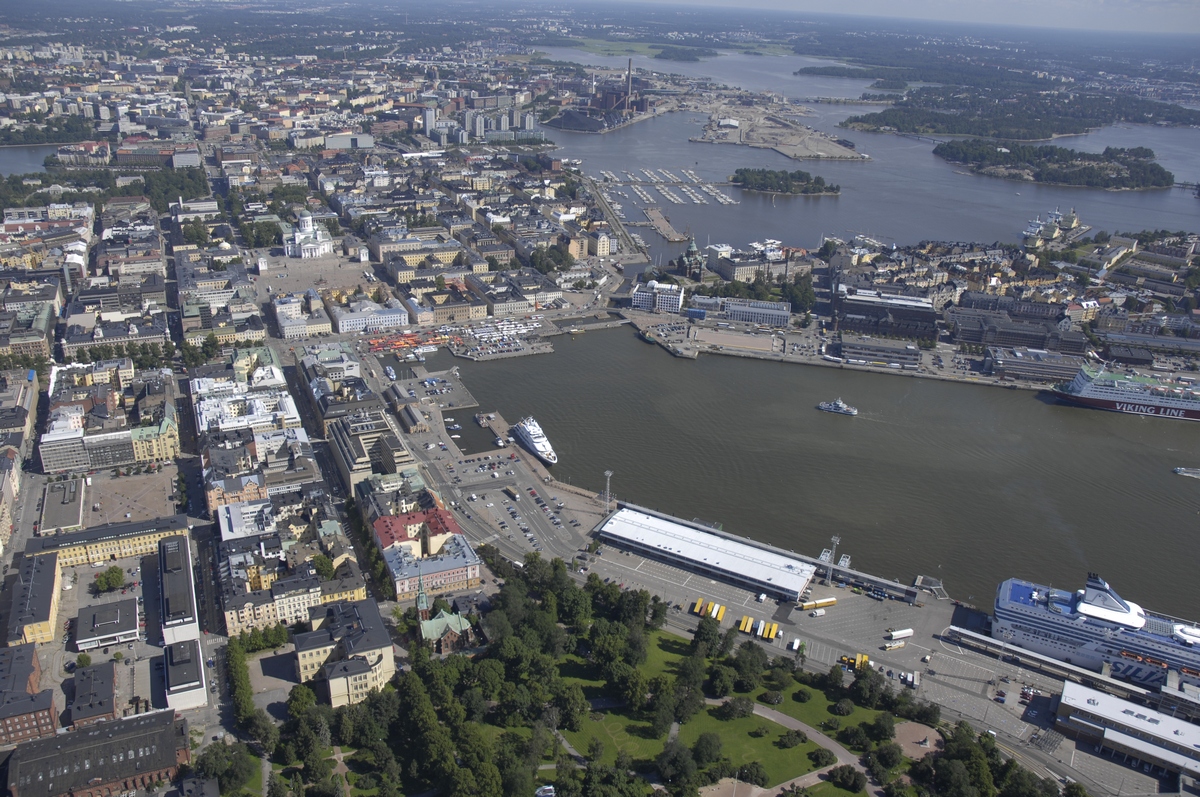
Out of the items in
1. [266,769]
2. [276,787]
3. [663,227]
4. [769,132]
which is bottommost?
[266,769]

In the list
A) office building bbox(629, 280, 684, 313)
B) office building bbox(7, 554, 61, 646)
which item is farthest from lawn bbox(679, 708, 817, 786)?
office building bbox(629, 280, 684, 313)

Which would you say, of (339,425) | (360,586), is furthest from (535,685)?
(339,425)

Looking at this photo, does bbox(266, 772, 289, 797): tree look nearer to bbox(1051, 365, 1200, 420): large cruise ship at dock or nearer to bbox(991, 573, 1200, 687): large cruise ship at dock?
bbox(991, 573, 1200, 687): large cruise ship at dock

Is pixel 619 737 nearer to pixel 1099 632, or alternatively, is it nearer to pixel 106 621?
pixel 1099 632

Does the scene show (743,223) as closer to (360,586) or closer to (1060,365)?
(1060,365)

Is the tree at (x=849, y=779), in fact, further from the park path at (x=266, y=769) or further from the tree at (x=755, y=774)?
the park path at (x=266, y=769)

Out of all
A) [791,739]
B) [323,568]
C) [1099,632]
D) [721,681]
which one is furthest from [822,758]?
[323,568]
